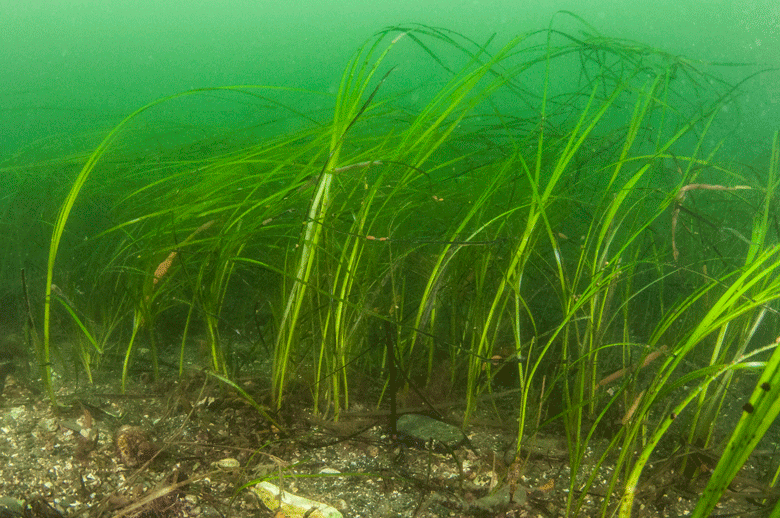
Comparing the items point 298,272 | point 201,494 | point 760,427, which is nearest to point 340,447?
point 201,494

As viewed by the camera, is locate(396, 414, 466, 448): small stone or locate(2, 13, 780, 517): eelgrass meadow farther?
locate(396, 414, 466, 448): small stone

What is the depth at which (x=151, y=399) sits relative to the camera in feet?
5.93

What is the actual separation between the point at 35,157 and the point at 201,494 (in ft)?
11.6

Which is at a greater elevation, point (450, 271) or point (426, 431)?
point (450, 271)

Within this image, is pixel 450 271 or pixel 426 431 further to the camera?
pixel 450 271

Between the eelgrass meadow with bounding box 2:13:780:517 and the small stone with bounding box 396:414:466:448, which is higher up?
the eelgrass meadow with bounding box 2:13:780:517

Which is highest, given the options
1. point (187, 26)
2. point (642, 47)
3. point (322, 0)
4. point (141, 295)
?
point (322, 0)

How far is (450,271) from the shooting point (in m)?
1.88

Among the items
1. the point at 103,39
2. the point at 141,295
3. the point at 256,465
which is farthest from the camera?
the point at 103,39

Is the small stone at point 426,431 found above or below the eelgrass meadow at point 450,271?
below

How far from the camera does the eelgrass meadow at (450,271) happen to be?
4.45 feet

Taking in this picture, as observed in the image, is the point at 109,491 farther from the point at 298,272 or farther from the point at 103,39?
the point at 103,39

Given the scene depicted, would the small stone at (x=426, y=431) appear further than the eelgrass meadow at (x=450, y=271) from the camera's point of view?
Yes

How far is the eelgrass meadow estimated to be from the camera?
1.36 m
